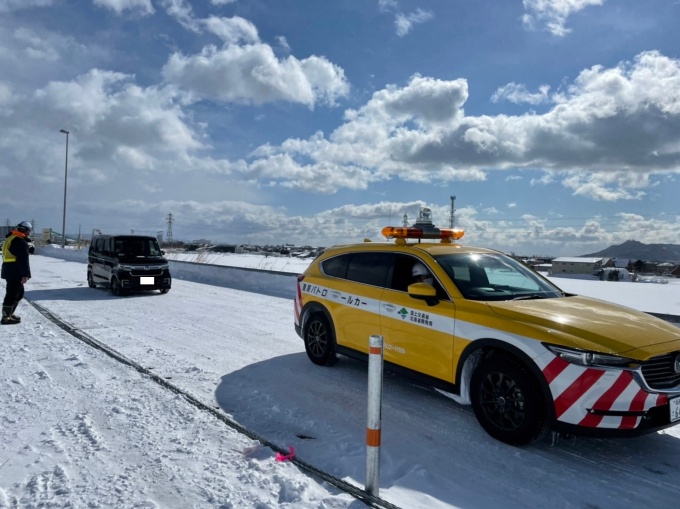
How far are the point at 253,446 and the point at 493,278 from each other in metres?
2.95

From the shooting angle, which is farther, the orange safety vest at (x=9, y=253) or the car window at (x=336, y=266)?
the orange safety vest at (x=9, y=253)

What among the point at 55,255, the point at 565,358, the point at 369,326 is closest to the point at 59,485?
the point at 369,326

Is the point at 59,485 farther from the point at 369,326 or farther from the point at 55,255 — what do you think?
the point at 55,255

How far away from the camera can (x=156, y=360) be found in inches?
249

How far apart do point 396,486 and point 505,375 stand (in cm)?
131

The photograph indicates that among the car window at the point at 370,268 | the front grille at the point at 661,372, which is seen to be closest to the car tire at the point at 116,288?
the car window at the point at 370,268

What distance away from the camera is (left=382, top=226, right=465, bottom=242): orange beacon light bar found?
5.63 metres

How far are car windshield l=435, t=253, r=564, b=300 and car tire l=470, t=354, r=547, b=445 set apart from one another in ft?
2.48

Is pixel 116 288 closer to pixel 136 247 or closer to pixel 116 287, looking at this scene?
pixel 116 287

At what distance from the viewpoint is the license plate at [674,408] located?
354 centimetres

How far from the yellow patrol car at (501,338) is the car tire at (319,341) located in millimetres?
24

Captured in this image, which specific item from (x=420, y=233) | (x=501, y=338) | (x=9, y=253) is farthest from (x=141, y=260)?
(x=501, y=338)

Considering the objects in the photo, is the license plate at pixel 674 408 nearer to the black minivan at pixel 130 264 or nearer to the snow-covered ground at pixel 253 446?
the snow-covered ground at pixel 253 446

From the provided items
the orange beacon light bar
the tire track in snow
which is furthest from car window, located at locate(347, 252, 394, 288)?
the tire track in snow
